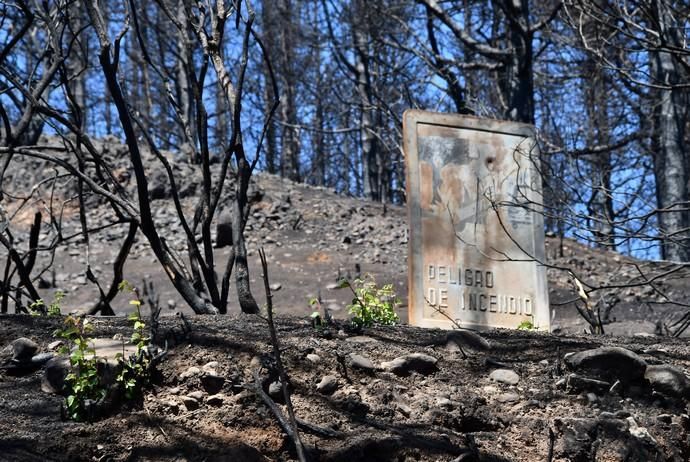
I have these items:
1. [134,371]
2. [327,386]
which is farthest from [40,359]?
[327,386]

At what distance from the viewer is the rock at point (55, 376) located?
3.50 m

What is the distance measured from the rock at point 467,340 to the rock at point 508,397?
1.42 feet

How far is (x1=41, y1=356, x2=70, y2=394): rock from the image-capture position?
3.50 meters

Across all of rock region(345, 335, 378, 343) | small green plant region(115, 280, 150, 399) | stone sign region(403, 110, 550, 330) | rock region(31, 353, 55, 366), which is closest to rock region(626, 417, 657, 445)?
rock region(345, 335, 378, 343)

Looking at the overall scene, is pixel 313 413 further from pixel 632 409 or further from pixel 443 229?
pixel 443 229

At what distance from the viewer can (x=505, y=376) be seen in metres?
3.84

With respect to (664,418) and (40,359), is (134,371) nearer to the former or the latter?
(40,359)

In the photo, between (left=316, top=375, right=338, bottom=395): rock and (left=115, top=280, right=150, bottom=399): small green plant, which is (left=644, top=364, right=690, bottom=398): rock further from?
(left=115, top=280, right=150, bottom=399): small green plant

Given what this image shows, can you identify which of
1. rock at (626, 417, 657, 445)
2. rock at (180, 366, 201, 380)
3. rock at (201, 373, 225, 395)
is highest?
rock at (180, 366, 201, 380)

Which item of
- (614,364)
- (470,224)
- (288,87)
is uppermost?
(288,87)

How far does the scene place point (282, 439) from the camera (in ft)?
10.8

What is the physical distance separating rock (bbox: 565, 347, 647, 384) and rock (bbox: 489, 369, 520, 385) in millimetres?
254

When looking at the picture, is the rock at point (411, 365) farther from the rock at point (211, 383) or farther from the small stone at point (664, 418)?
the small stone at point (664, 418)

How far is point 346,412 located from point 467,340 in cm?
85
